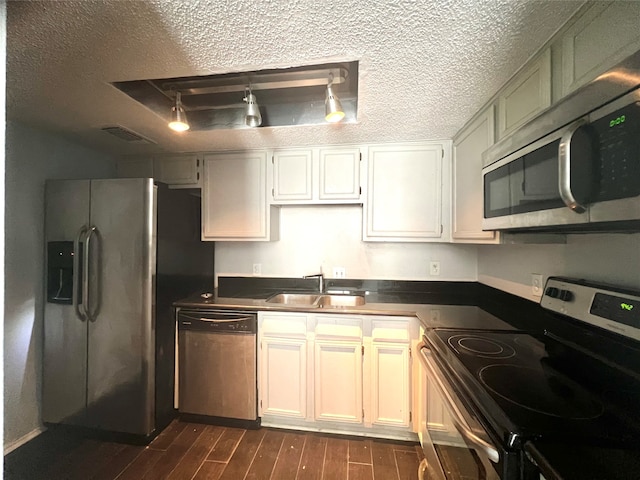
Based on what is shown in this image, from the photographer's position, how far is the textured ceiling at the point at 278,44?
89cm

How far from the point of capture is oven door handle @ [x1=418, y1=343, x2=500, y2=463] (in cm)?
73

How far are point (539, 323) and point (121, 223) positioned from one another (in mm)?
2598

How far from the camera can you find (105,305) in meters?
1.82

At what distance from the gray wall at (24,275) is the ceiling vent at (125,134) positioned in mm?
514

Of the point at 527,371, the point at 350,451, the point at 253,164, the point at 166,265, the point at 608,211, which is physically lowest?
the point at 350,451

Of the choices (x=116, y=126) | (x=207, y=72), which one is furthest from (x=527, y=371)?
(x=116, y=126)

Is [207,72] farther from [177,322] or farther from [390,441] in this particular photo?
[390,441]

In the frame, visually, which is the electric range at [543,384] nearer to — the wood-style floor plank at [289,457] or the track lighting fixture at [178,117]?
the wood-style floor plank at [289,457]

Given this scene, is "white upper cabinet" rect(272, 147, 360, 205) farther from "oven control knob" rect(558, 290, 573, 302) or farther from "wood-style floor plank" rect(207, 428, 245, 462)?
"wood-style floor plank" rect(207, 428, 245, 462)

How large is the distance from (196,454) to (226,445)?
7.3 inches

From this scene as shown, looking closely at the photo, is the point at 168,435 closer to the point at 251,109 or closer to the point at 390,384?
the point at 390,384

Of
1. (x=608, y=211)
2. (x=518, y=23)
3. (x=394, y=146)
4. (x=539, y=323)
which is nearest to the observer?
(x=608, y=211)

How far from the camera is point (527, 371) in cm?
102

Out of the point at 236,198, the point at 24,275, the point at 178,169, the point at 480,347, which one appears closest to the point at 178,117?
the point at 236,198
